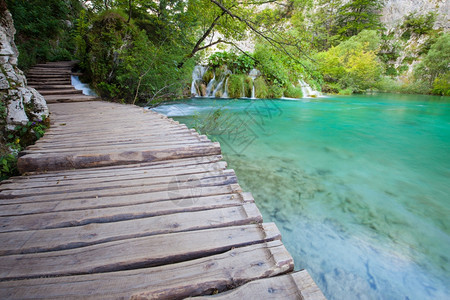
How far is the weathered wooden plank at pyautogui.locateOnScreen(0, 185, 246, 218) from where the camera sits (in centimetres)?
135

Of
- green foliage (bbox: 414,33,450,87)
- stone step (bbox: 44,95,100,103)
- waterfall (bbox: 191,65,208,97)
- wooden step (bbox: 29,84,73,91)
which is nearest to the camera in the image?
stone step (bbox: 44,95,100,103)

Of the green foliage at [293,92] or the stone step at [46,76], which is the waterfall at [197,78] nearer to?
the green foliage at [293,92]

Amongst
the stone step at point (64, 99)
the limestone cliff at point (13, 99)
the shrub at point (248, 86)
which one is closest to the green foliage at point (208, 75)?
the shrub at point (248, 86)

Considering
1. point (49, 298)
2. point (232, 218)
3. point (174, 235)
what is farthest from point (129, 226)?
point (232, 218)

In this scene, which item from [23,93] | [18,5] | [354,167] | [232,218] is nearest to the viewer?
[232,218]

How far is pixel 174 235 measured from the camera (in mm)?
1229

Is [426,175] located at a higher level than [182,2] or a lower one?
lower

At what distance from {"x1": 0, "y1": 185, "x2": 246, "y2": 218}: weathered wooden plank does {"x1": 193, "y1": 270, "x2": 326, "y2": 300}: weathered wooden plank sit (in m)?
0.63

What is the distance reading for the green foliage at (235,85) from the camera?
13945 millimetres

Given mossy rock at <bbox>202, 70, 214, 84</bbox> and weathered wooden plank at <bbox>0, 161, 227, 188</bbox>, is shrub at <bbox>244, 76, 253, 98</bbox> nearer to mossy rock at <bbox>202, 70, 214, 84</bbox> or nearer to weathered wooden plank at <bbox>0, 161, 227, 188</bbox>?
mossy rock at <bbox>202, 70, 214, 84</bbox>

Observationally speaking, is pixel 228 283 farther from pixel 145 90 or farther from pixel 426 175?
pixel 145 90

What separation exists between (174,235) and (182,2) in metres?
13.3

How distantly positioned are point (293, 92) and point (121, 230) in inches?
688

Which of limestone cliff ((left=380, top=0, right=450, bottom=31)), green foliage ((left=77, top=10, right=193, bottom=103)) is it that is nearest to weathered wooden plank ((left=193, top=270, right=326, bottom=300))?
green foliage ((left=77, top=10, right=193, bottom=103))
